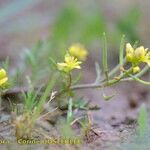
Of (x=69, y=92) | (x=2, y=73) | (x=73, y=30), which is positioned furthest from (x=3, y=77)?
(x=73, y=30)

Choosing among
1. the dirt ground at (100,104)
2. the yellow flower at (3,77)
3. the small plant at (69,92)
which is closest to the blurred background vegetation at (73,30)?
the dirt ground at (100,104)

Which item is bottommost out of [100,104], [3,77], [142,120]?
[100,104]

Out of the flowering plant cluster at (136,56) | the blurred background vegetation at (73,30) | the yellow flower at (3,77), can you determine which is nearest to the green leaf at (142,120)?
the flowering plant cluster at (136,56)

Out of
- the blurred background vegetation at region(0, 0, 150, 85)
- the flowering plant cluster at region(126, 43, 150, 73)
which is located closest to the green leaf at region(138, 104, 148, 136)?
the flowering plant cluster at region(126, 43, 150, 73)

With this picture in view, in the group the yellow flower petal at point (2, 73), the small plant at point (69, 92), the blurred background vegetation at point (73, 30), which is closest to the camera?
the small plant at point (69, 92)

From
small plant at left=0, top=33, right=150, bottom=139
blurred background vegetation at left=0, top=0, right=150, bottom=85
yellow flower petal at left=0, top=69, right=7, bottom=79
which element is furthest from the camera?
blurred background vegetation at left=0, top=0, right=150, bottom=85

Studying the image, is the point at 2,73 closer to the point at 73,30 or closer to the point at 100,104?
the point at 100,104

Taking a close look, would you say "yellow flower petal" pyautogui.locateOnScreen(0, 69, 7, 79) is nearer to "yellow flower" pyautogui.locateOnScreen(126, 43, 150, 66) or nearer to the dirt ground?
the dirt ground

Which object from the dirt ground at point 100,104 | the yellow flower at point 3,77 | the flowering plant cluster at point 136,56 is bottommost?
the dirt ground at point 100,104

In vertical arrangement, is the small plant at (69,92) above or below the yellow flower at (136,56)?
below

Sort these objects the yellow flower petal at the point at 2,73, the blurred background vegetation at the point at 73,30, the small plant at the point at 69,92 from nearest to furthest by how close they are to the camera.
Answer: the small plant at the point at 69,92 → the yellow flower petal at the point at 2,73 → the blurred background vegetation at the point at 73,30

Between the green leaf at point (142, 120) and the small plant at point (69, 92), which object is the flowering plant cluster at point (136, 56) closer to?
the small plant at point (69, 92)

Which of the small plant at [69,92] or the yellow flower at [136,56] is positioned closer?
the small plant at [69,92]
